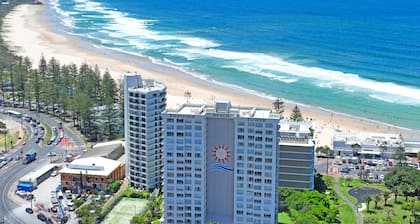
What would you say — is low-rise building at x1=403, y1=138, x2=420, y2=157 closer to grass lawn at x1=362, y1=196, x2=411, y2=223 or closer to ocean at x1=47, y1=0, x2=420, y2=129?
ocean at x1=47, y1=0, x2=420, y2=129

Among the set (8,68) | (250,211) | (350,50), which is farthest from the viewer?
(350,50)

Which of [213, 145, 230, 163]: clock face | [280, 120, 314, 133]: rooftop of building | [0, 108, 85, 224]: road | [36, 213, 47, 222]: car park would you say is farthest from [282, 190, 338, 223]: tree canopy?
[0, 108, 85, 224]: road

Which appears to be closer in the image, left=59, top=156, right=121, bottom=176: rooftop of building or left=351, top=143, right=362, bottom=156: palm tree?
left=59, top=156, right=121, bottom=176: rooftop of building

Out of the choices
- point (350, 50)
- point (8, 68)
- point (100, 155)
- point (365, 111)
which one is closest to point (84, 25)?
point (8, 68)

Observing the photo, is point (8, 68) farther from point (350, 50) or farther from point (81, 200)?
point (350, 50)

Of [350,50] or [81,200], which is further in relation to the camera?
[350,50]

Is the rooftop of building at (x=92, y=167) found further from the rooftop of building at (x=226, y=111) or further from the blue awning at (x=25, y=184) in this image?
the rooftop of building at (x=226, y=111)
